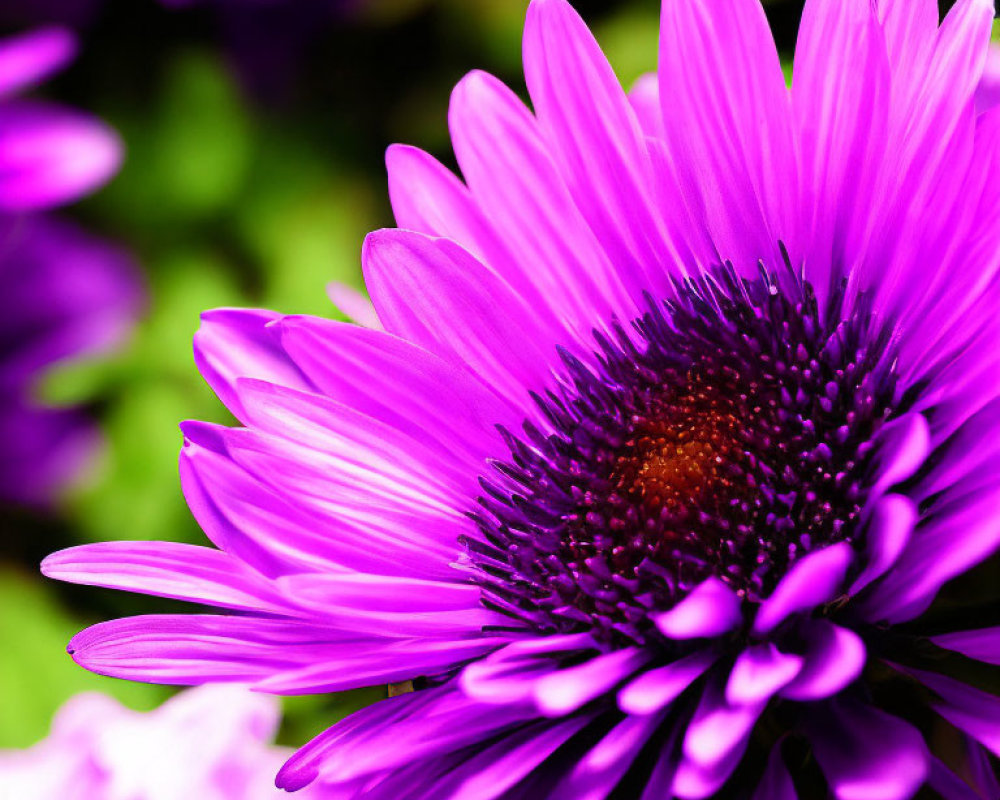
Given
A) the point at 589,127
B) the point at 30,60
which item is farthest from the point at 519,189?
the point at 30,60

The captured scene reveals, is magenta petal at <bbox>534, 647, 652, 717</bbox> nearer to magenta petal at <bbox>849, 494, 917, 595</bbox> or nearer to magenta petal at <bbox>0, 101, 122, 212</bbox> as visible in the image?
magenta petal at <bbox>849, 494, 917, 595</bbox>

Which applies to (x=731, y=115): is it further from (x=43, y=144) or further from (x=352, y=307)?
(x=43, y=144)

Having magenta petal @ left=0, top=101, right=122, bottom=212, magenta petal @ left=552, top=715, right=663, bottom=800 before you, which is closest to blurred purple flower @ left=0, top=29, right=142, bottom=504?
magenta petal @ left=0, top=101, right=122, bottom=212

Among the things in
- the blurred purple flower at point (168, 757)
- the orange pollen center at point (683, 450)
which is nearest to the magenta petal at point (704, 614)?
the orange pollen center at point (683, 450)

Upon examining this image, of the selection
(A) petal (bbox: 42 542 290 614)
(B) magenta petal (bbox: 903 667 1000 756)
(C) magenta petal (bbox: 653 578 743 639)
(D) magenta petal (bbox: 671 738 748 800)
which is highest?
(A) petal (bbox: 42 542 290 614)

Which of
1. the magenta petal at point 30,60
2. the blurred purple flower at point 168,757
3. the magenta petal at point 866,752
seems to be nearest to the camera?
the magenta petal at point 866,752

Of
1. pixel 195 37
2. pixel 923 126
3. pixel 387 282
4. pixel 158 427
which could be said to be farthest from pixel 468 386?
pixel 195 37

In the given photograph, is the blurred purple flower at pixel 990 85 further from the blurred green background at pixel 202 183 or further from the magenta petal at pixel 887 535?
the blurred green background at pixel 202 183

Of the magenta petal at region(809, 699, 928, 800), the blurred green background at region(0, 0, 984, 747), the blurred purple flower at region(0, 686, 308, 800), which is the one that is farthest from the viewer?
the blurred green background at region(0, 0, 984, 747)
